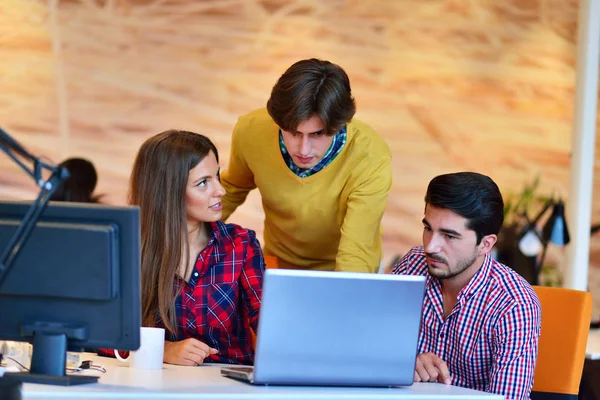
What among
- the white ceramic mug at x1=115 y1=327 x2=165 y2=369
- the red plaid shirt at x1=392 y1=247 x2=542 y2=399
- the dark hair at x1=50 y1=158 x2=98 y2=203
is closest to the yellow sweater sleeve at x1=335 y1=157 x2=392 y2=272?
the red plaid shirt at x1=392 y1=247 x2=542 y2=399

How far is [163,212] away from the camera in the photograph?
2.56 meters

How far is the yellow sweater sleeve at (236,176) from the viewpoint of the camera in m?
3.03

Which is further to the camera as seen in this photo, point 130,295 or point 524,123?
point 524,123

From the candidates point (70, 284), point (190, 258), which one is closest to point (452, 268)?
point (190, 258)

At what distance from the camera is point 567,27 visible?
18.4ft

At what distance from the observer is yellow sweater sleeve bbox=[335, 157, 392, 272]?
2760 millimetres

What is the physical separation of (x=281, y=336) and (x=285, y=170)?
3.58 ft

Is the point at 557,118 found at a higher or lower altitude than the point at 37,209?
higher

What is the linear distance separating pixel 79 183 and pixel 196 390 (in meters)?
2.83

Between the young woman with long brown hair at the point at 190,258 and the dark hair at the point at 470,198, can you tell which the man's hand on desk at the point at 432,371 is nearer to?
the dark hair at the point at 470,198

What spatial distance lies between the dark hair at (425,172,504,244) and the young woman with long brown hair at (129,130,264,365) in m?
0.56

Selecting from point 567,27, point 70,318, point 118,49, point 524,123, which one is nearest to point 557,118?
point 524,123

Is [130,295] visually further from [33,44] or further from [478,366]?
[33,44]

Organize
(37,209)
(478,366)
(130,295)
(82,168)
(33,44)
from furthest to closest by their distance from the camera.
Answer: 1. (33,44)
2. (82,168)
3. (478,366)
4. (130,295)
5. (37,209)
